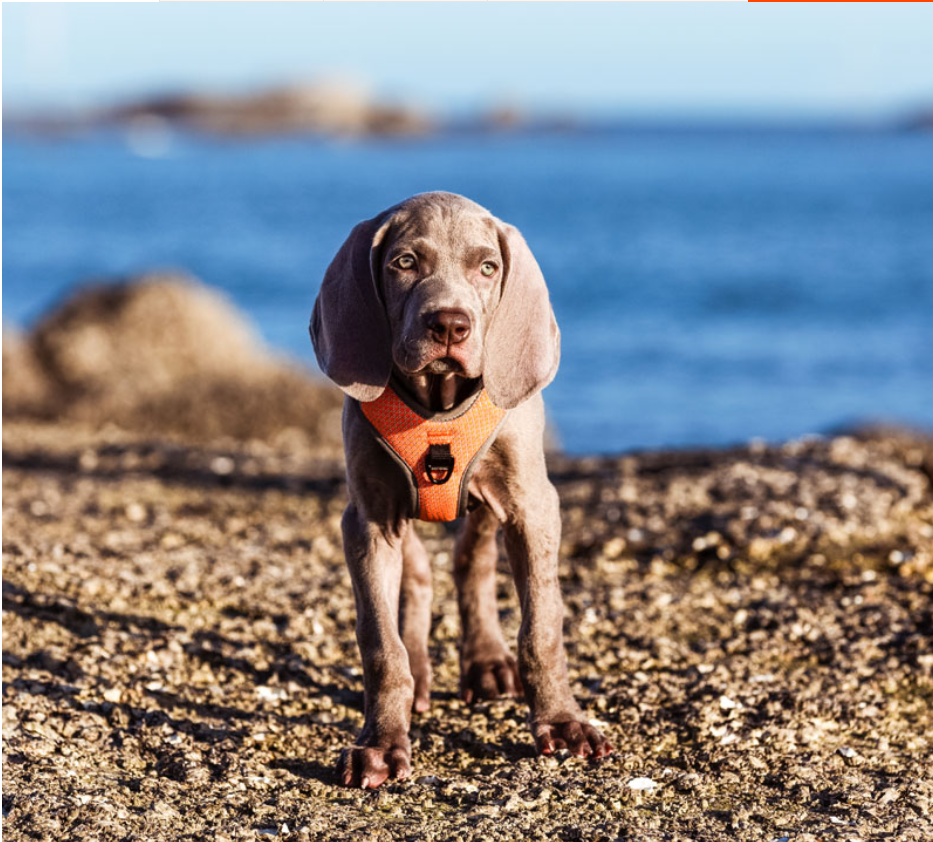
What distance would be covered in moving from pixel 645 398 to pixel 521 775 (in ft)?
52.6

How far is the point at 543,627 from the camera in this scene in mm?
5398

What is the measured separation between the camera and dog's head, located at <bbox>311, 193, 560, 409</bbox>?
4984mm

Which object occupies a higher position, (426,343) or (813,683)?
(426,343)

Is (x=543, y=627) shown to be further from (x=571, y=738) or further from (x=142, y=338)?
(x=142, y=338)

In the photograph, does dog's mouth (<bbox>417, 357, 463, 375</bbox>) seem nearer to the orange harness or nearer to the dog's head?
the dog's head

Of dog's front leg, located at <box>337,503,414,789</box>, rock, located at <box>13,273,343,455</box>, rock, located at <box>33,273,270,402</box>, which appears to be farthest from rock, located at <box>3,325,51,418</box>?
dog's front leg, located at <box>337,503,414,789</box>

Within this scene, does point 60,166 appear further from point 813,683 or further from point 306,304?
point 813,683

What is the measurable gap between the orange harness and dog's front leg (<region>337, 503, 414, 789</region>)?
31 cm

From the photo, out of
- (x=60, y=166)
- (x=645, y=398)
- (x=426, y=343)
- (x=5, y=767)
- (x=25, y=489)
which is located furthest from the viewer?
(x=60, y=166)

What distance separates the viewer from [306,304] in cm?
3259

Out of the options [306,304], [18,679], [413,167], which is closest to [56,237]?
[306,304]

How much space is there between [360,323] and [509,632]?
222 cm

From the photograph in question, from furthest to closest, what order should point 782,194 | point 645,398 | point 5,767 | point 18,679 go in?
point 782,194, point 645,398, point 18,679, point 5,767

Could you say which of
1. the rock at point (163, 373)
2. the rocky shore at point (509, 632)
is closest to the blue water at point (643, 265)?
the rock at point (163, 373)
